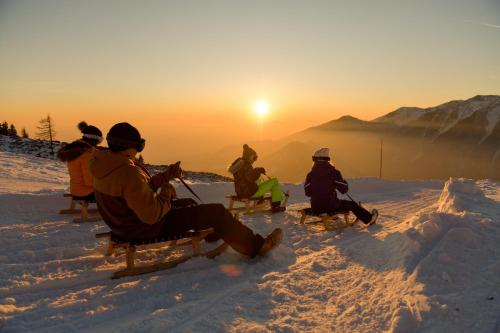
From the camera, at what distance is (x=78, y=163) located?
7926 mm

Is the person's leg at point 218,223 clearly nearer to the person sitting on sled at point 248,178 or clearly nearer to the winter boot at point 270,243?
the winter boot at point 270,243

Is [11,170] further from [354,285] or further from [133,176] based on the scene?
[354,285]

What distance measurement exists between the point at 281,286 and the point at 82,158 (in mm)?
5484

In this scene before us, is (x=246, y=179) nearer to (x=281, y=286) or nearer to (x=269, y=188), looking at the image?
(x=269, y=188)

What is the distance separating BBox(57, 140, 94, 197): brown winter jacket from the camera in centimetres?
781

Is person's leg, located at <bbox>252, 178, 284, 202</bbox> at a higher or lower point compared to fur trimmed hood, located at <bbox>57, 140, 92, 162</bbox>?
lower

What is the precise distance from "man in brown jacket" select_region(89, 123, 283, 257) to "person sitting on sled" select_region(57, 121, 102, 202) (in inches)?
145

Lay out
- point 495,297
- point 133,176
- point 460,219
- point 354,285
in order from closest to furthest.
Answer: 1. point 495,297
2. point 133,176
3. point 354,285
4. point 460,219

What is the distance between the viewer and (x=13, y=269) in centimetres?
493

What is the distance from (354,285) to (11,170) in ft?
43.7

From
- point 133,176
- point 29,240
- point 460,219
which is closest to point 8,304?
point 133,176

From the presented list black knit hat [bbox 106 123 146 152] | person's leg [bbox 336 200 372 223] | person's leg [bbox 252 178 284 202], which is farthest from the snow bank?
person's leg [bbox 252 178 284 202]

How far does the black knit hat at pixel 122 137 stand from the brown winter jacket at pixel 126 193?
0.11 meters

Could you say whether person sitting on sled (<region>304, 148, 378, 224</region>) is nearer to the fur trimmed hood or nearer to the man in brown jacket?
the man in brown jacket
